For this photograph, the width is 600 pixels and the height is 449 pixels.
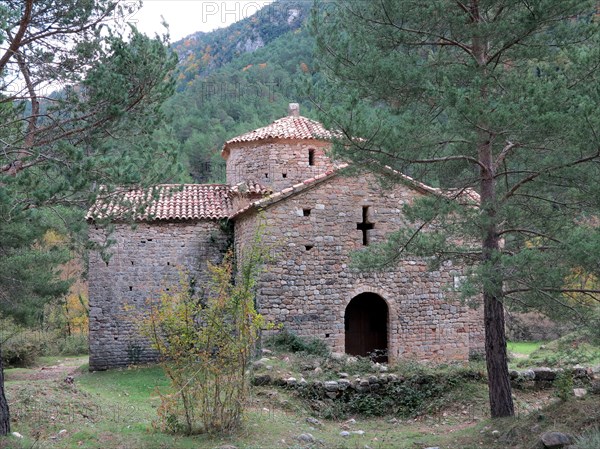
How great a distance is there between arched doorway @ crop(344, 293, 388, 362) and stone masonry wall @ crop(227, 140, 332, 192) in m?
3.65

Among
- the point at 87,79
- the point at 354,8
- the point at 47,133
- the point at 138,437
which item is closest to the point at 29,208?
the point at 47,133

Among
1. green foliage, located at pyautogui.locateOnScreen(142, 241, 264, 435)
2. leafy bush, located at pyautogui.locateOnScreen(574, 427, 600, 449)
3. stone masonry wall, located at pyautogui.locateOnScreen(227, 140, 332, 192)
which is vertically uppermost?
stone masonry wall, located at pyautogui.locateOnScreen(227, 140, 332, 192)

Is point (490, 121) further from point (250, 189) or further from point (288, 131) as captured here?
point (288, 131)

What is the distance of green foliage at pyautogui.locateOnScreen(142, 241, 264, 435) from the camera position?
7559 mm

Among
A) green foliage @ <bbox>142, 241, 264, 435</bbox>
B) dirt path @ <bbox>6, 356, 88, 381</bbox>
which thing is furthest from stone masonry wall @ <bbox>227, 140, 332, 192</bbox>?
Answer: green foliage @ <bbox>142, 241, 264, 435</bbox>

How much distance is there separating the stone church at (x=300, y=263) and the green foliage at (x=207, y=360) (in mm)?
3615

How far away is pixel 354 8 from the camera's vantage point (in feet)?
26.6

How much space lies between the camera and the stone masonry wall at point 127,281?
14797mm

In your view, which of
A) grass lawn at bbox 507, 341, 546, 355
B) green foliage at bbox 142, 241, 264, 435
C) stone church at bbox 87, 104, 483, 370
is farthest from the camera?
grass lawn at bbox 507, 341, 546, 355

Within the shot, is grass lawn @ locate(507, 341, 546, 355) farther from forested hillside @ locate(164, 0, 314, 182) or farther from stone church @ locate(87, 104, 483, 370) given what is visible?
forested hillside @ locate(164, 0, 314, 182)

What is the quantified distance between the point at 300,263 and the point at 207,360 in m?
5.50

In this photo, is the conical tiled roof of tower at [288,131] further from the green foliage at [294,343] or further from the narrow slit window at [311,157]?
the green foliage at [294,343]

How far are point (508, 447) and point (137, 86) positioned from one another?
658 cm

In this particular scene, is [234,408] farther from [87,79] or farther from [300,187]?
[300,187]
